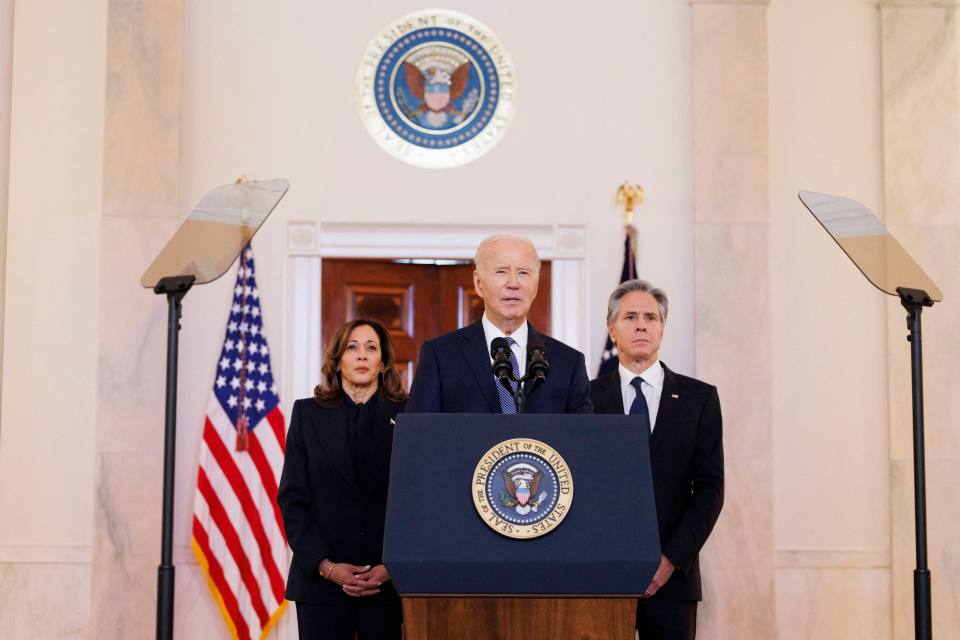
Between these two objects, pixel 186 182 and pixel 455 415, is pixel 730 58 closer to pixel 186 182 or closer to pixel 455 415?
pixel 186 182

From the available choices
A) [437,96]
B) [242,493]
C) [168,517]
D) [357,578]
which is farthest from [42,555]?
[437,96]

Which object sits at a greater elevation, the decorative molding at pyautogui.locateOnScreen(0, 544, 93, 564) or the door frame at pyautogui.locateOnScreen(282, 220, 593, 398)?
the door frame at pyautogui.locateOnScreen(282, 220, 593, 398)

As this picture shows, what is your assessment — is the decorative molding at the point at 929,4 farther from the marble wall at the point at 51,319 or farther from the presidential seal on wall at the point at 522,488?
the presidential seal on wall at the point at 522,488

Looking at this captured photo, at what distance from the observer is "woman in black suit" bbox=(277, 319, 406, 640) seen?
13.2 ft

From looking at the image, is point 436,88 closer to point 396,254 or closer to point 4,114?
point 396,254

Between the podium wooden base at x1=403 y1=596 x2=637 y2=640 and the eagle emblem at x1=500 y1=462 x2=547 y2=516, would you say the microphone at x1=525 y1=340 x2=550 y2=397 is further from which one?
the podium wooden base at x1=403 y1=596 x2=637 y2=640

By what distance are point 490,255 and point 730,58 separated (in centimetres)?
379

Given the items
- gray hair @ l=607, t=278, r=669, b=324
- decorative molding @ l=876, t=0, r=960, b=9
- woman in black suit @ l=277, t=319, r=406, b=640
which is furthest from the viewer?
decorative molding @ l=876, t=0, r=960, b=9

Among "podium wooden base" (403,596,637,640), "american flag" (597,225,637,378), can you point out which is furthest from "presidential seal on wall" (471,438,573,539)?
"american flag" (597,225,637,378)

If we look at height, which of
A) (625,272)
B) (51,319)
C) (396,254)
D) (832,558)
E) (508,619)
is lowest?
(832,558)

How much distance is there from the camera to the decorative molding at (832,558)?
627cm

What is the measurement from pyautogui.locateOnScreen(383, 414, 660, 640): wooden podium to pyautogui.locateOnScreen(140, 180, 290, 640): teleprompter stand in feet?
3.39

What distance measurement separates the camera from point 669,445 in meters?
4.17

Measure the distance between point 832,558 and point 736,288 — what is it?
5.29 feet
